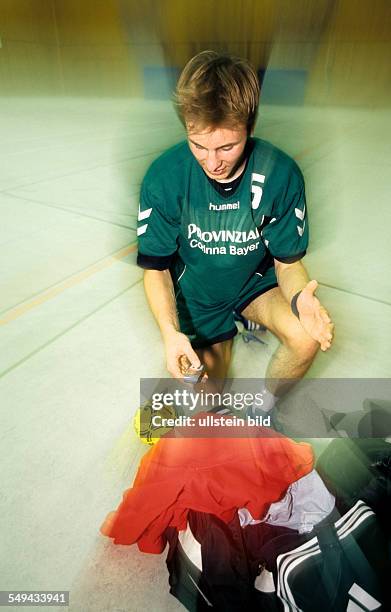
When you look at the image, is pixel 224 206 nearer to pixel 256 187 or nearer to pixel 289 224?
pixel 256 187

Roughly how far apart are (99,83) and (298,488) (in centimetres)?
1815

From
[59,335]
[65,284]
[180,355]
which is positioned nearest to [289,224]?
[180,355]

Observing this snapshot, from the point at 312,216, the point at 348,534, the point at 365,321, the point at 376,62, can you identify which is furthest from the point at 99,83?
the point at 348,534

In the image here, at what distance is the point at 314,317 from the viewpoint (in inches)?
42.6

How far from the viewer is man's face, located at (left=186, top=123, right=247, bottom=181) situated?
1.03 meters

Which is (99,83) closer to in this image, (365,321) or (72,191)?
(72,191)

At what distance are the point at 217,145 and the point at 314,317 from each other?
60 centimetres

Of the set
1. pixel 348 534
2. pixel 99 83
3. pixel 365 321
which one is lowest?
pixel 365 321

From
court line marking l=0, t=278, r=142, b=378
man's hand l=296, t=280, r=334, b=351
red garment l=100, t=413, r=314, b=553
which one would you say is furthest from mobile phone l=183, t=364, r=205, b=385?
court line marking l=0, t=278, r=142, b=378

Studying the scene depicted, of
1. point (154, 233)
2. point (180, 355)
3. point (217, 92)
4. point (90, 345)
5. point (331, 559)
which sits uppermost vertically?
point (217, 92)

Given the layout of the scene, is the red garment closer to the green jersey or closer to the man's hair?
the green jersey

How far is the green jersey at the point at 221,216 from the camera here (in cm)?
127

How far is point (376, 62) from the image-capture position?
1176 centimetres

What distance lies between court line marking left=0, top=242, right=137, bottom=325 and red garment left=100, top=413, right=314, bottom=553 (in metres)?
1.33
